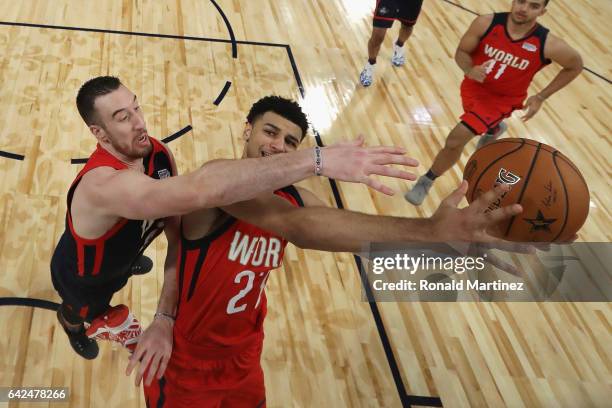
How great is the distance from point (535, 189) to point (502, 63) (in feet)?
6.17

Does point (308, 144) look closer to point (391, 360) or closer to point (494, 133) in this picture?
point (494, 133)

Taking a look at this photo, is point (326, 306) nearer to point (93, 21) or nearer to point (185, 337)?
point (185, 337)

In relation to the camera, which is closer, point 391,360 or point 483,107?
point 391,360

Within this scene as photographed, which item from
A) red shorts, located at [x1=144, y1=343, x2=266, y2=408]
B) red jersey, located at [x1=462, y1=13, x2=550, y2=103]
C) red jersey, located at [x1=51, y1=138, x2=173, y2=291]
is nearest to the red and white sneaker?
red jersey, located at [x1=51, y1=138, x2=173, y2=291]

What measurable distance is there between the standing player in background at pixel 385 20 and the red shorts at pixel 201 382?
4.07 meters

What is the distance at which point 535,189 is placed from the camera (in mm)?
2479

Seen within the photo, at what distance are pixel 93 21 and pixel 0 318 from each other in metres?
3.88

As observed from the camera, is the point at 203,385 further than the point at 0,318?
No

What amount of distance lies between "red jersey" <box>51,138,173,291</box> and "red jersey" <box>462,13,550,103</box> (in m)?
2.68

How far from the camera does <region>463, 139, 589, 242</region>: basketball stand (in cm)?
239

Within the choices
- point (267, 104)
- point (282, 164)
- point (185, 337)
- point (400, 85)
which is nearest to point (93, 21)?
point (400, 85)

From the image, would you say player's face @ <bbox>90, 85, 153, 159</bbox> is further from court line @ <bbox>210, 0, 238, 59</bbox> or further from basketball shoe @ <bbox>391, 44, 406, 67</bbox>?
basketball shoe @ <bbox>391, 44, 406, 67</bbox>

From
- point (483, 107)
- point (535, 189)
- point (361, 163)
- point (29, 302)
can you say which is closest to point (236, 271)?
point (361, 163)

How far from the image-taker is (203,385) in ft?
7.30
